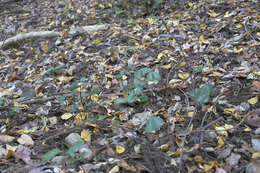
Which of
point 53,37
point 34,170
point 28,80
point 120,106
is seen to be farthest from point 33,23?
point 34,170

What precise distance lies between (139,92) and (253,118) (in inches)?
30.8

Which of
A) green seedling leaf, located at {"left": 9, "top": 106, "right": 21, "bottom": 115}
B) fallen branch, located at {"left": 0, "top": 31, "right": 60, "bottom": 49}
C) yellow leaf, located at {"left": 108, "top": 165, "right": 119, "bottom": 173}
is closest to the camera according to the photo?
yellow leaf, located at {"left": 108, "top": 165, "right": 119, "bottom": 173}

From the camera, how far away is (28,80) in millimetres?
3201

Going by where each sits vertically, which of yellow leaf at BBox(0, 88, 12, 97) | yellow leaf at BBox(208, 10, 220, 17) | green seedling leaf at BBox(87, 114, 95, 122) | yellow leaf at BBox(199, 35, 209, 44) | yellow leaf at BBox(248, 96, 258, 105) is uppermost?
yellow leaf at BBox(208, 10, 220, 17)

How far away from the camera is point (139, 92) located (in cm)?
199

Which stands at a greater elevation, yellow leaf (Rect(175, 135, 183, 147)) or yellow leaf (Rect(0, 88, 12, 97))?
yellow leaf (Rect(175, 135, 183, 147))

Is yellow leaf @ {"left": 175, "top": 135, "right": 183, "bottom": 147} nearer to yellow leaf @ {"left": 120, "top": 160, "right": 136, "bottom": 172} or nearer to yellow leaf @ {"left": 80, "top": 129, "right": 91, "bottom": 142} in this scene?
yellow leaf @ {"left": 120, "top": 160, "right": 136, "bottom": 172}

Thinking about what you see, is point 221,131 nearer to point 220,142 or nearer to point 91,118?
point 220,142

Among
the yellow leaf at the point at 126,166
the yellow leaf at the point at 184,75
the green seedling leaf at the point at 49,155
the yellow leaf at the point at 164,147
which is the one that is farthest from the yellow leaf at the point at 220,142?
the green seedling leaf at the point at 49,155

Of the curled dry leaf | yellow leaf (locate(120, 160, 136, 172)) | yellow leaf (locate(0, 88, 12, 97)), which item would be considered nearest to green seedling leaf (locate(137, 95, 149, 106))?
yellow leaf (locate(120, 160, 136, 172))

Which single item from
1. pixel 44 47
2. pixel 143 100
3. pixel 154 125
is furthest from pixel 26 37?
pixel 154 125

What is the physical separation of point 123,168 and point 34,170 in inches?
21.8

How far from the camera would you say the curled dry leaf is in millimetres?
1891

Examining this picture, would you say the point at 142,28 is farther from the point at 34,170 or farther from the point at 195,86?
the point at 34,170
